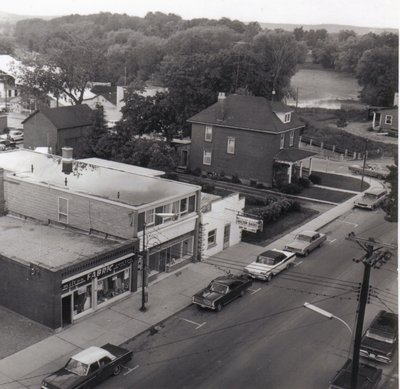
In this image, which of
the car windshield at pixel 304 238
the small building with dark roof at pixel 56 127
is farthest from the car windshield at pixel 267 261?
the small building with dark roof at pixel 56 127

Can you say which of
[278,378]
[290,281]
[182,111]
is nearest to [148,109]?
[182,111]

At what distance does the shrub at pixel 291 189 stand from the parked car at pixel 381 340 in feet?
88.9

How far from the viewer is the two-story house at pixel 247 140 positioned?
54.1 m

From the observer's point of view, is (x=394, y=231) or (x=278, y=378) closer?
(x=278, y=378)

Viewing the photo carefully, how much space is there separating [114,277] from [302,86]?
10644 cm

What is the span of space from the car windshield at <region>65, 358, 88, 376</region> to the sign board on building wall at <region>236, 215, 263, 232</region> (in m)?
17.8

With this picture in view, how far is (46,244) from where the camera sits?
29.8 m

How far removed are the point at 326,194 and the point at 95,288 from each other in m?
31.4

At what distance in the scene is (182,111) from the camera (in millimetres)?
61719

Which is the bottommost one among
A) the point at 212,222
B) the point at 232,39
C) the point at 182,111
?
the point at 212,222

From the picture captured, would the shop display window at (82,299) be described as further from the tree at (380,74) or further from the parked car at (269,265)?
the tree at (380,74)

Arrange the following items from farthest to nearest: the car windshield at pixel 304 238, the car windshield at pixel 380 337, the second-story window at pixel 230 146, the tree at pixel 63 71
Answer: the tree at pixel 63 71 → the second-story window at pixel 230 146 → the car windshield at pixel 304 238 → the car windshield at pixel 380 337

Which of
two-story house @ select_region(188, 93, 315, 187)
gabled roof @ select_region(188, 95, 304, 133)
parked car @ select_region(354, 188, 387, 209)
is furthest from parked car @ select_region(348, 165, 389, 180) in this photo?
gabled roof @ select_region(188, 95, 304, 133)

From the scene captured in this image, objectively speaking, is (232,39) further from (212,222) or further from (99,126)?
(212,222)
